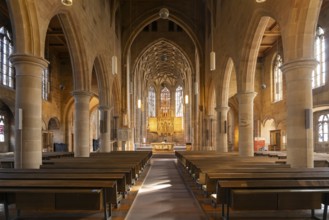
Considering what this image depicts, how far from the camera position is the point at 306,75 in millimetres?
8180

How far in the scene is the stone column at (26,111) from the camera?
8.11m

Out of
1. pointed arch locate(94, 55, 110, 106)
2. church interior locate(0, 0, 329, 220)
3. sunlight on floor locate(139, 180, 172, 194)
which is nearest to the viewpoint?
church interior locate(0, 0, 329, 220)

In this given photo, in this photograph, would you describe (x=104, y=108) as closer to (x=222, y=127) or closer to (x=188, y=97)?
(x=222, y=127)

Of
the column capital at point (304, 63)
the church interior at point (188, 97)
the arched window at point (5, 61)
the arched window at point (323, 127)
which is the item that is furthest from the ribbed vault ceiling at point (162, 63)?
the column capital at point (304, 63)

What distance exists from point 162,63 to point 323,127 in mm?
28379

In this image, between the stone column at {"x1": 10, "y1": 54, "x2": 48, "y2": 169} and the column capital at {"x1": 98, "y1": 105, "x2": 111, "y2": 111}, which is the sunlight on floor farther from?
the column capital at {"x1": 98, "y1": 105, "x2": 111, "y2": 111}

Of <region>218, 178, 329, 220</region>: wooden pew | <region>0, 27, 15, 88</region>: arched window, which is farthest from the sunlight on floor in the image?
<region>0, 27, 15, 88</region>: arched window

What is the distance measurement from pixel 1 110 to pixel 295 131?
17.2 metres

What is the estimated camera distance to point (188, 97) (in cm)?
3709

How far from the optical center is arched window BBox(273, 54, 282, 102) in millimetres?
23641

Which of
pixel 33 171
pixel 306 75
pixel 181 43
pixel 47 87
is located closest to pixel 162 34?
pixel 181 43

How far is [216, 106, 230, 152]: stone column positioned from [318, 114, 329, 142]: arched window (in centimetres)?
583

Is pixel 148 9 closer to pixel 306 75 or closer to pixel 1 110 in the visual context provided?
pixel 1 110

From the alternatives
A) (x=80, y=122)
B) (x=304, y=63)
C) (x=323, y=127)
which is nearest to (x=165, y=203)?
(x=304, y=63)
